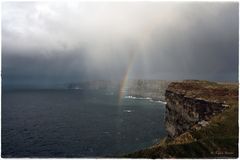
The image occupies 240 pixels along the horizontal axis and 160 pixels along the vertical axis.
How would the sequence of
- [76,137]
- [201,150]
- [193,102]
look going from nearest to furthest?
[201,150], [193,102], [76,137]

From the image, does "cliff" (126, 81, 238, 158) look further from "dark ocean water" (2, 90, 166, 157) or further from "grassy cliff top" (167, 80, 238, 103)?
"dark ocean water" (2, 90, 166, 157)

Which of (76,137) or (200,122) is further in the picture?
(76,137)

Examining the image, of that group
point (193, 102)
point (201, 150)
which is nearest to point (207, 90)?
point (193, 102)

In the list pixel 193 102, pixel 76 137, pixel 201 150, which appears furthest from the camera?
pixel 76 137

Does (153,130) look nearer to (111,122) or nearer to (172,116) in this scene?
(111,122)

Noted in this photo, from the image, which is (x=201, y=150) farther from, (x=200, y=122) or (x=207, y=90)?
(x=207, y=90)

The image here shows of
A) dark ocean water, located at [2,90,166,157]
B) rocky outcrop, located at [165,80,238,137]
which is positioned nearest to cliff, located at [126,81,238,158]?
rocky outcrop, located at [165,80,238,137]

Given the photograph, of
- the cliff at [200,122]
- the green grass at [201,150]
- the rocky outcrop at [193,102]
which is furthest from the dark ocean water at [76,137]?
the green grass at [201,150]

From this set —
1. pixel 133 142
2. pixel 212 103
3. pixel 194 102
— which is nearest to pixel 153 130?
pixel 133 142
